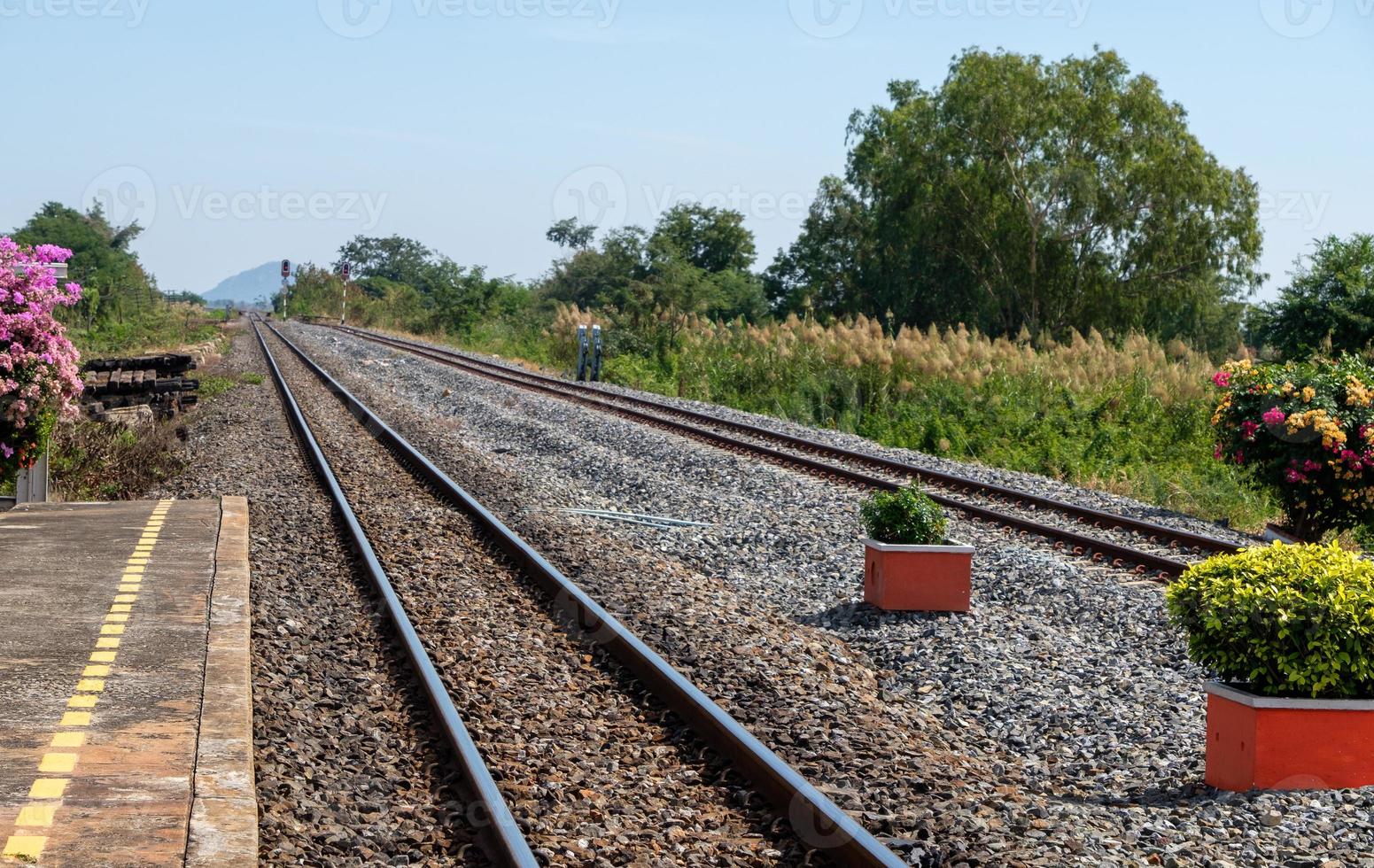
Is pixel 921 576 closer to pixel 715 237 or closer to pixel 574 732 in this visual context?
pixel 574 732

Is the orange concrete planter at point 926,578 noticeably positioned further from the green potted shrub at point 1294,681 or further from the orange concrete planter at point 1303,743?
the orange concrete planter at point 1303,743

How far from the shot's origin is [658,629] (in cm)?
827

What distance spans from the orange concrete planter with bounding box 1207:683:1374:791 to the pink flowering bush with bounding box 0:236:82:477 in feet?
30.2

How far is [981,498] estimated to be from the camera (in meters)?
14.4

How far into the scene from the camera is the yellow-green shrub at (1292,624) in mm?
5434

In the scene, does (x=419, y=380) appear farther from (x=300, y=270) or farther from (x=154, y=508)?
(x=300, y=270)

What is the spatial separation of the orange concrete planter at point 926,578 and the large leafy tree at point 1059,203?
36672mm

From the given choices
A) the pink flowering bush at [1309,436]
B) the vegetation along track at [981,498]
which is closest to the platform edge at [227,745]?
the vegetation along track at [981,498]

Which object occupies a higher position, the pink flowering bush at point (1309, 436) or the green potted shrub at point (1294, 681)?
the pink flowering bush at point (1309, 436)

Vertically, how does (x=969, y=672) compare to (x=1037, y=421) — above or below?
below

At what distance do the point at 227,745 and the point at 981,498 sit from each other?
33.4 feet

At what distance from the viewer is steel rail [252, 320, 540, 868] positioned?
473 cm

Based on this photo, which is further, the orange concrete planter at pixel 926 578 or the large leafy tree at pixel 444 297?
the large leafy tree at pixel 444 297

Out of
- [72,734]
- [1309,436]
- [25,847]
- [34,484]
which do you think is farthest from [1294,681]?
[34,484]
